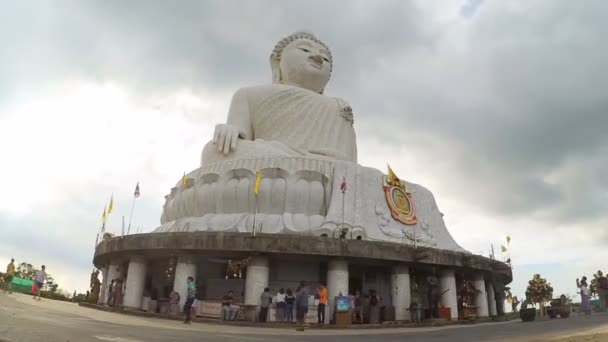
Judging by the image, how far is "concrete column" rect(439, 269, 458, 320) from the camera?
1677 cm

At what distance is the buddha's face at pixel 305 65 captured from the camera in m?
26.9

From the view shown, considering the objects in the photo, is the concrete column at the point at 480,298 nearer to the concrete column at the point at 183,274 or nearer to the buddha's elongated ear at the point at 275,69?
the concrete column at the point at 183,274

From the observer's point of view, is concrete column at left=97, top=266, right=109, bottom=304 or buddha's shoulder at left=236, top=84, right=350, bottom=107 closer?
concrete column at left=97, top=266, right=109, bottom=304

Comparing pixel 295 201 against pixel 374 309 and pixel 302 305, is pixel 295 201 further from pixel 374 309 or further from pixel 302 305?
pixel 302 305

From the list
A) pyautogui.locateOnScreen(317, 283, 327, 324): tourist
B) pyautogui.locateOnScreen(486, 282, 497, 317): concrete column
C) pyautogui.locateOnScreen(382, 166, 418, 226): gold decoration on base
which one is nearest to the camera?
pyautogui.locateOnScreen(317, 283, 327, 324): tourist

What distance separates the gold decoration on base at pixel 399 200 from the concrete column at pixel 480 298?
3.30 metres

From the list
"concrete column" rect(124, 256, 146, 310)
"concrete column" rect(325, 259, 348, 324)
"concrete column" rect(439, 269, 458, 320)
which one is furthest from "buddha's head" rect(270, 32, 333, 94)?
"concrete column" rect(124, 256, 146, 310)

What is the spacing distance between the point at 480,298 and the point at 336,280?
6943 mm

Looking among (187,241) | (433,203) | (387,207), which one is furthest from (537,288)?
(187,241)

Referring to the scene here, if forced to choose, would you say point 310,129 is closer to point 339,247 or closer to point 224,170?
point 224,170

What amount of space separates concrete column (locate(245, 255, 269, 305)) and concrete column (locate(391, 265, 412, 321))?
14.9 ft

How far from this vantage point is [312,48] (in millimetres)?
27391

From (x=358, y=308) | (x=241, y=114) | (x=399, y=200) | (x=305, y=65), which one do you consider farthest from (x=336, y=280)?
(x=305, y=65)

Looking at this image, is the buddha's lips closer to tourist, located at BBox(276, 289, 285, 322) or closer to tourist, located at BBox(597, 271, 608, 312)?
tourist, located at BBox(276, 289, 285, 322)
